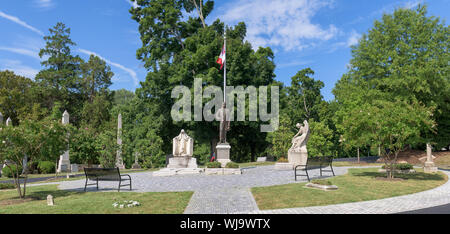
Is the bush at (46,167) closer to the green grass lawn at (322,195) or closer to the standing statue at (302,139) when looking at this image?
the standing statue at (302,139)

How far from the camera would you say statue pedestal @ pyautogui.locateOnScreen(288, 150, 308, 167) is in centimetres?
1911

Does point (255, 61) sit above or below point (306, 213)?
above

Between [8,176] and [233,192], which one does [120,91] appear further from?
[233,192]

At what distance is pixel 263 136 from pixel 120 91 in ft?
180

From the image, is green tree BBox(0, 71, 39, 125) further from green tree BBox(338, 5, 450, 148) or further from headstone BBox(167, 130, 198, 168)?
green tree BBox(338, 5, 450, 148)

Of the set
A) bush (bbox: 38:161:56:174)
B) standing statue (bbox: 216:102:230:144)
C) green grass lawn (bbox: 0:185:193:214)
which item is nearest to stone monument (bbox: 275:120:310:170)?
standing statue (bbox: 216:102:230:144)

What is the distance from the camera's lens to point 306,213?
264 inches

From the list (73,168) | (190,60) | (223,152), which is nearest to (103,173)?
(223,152)

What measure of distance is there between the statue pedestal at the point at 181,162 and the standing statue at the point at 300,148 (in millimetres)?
6721

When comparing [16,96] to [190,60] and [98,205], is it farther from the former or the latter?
[98,205]

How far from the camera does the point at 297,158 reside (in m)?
19.5

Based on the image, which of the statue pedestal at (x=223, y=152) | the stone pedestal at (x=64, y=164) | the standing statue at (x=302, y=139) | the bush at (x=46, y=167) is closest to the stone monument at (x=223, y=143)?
the statue pedestal at (x=223, y=152)

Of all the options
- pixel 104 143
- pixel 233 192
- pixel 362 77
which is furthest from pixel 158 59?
pixel 233 192

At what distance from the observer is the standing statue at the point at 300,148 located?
18984 mm
